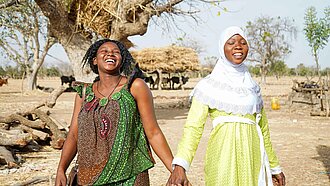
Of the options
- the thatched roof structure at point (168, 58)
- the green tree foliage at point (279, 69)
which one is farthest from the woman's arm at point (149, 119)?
the green tree foliage at point (279, 69)

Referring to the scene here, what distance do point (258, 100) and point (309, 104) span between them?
44.5ft

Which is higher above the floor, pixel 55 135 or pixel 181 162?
pixel 181 162

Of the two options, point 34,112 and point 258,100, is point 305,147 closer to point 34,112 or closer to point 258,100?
point 34,112

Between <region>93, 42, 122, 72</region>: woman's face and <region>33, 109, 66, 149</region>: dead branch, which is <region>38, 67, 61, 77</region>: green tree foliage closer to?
<region>33, 109, 66, 149</region>: dead branch

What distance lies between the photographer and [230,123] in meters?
2.53

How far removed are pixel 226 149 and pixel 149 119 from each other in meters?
0.49

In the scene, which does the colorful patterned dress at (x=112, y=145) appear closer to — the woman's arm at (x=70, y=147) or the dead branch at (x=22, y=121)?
the woman's arm at (x=70, y=147)

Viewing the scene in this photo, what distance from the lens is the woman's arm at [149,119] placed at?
245 centimetres

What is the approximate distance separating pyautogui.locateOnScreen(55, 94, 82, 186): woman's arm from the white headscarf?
2.48 ft

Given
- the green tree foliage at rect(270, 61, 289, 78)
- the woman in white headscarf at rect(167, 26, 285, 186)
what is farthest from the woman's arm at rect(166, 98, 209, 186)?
the green tree foliage at rect(270, 61, 289, 78)

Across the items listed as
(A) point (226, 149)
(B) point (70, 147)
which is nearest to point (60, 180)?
(B) point (70, 147)

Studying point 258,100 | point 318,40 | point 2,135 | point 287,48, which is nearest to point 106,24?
point 2,135

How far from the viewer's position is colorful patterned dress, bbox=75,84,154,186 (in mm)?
2350

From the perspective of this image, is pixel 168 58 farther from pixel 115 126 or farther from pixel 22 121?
pixel 115 126
